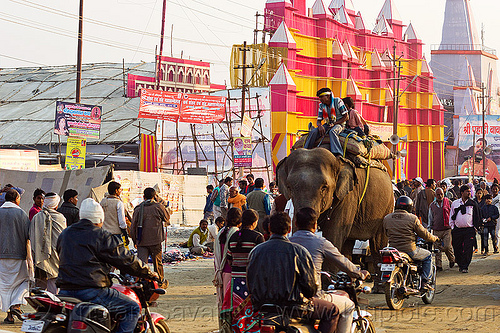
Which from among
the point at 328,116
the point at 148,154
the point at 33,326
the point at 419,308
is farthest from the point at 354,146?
the point at 148,154

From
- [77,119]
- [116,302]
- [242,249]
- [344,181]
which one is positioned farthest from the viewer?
[77,119]

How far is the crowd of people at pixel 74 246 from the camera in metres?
6.31

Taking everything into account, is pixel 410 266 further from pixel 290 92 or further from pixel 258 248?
pixel 290 92

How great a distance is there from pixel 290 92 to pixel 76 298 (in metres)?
37.6

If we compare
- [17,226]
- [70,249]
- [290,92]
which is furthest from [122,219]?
[290,92]

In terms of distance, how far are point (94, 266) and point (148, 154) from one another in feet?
107

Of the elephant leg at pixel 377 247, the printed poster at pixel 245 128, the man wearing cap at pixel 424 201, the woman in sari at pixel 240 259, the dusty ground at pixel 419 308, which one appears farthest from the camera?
the printed poster at pixel 245 128

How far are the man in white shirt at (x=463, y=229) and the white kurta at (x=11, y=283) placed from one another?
371 inches

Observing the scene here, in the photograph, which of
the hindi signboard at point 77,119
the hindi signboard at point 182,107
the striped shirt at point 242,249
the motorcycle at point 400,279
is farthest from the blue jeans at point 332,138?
the hindi signboard at point 182,107

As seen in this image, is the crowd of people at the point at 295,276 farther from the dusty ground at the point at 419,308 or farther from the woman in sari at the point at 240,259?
the dusty ground at the point at 419,308

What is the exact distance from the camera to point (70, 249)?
6.30m

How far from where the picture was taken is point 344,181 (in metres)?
10.3

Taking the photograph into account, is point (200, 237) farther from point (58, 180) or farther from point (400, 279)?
point (400, 279)

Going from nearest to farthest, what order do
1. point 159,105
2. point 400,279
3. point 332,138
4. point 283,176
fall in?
point 283,176, point 332,138, point 400,279, point 159,105
